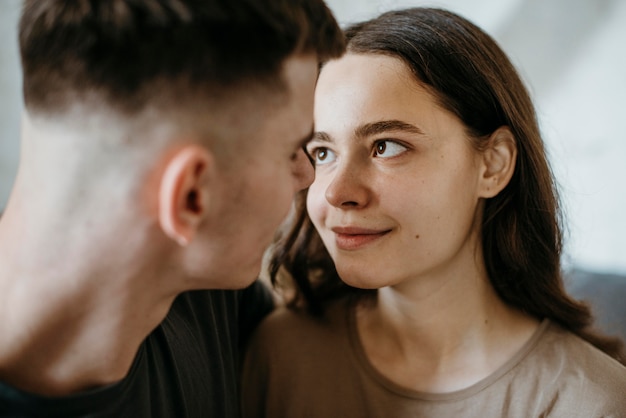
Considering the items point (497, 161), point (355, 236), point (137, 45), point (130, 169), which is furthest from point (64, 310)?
point (497, 161)

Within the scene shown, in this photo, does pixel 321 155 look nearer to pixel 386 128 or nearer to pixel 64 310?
pixel 386 128

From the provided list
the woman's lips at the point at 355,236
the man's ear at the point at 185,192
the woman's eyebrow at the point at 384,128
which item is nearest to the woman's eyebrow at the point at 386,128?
the woman's eyebrow at the point at 384,128

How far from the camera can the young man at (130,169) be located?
743 mm

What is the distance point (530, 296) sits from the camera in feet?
4.26

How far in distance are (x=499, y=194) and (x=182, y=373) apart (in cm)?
67

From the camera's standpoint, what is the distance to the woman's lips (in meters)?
1.14

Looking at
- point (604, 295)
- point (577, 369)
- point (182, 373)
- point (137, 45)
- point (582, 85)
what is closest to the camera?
point (137, 45)

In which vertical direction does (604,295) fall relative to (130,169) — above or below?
below

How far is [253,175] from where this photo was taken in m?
0.84

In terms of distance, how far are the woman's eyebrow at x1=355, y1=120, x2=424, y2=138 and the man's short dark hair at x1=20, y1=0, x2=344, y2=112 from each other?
0.35 meters

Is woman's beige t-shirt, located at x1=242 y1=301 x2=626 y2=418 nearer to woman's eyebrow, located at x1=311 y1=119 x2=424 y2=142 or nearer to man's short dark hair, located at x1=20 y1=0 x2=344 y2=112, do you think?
woman's eyebrow, located at x1=311 y1=119 x2=424 y2=142

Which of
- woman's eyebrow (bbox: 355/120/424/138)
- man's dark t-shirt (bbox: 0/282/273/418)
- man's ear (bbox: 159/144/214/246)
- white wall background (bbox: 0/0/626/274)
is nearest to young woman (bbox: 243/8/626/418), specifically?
woman's eyebrow (bbox: 355/120/424/138)

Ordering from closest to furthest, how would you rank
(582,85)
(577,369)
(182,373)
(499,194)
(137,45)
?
(137,45)
(182,373)
(577,369)
(499,194)
(582,85)

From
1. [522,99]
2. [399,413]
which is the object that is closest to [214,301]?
[399,413]
